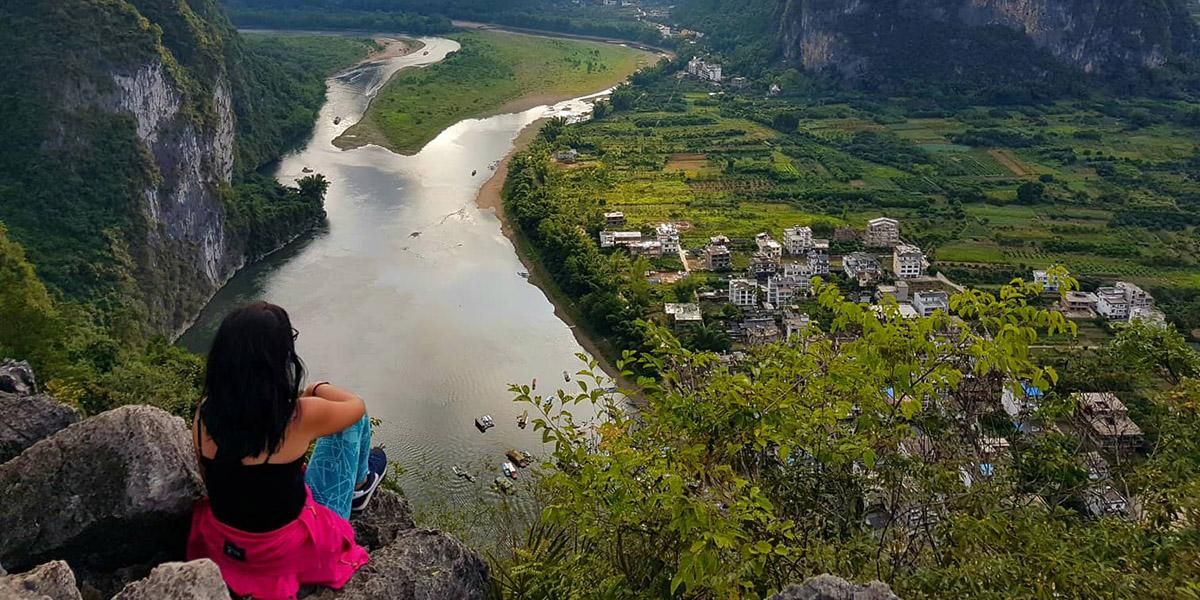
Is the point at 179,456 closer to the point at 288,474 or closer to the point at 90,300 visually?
the point at 288,474

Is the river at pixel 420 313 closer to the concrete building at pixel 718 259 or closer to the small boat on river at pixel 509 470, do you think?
the small boat on river at pixel 509 470

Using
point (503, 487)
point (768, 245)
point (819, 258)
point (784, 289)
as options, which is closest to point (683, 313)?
point (784, 289)

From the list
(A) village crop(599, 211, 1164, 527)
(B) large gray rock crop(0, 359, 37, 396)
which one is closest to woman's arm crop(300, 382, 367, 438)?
(B) large gray rock crop(0, 359, 37, 396)

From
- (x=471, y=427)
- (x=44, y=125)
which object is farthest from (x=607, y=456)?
(x=44, y=125)

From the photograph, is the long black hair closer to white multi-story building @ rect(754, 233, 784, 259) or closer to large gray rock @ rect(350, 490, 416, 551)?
large gray rock @ rect(350, 490, 416, 551)

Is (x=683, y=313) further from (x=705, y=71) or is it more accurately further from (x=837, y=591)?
(x=705, y=71)

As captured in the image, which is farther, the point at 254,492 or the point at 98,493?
the point at 98,493
